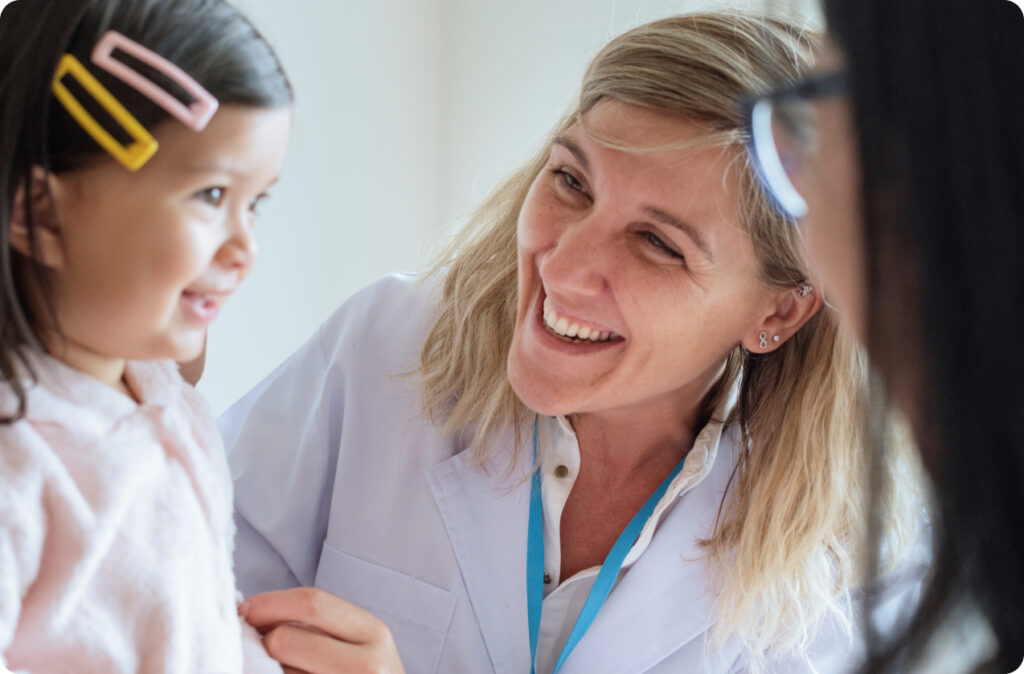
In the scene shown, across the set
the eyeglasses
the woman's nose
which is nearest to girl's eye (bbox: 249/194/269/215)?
the eyeglasses

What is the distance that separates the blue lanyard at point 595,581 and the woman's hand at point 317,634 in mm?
293

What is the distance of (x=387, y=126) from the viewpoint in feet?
5.96

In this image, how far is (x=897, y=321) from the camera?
0.52m

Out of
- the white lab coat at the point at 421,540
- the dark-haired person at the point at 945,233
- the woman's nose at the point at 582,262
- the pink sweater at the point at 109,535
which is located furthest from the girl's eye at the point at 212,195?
the white lab coat at the point at 421,540

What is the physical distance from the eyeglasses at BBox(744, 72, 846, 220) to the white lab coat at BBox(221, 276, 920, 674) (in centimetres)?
56

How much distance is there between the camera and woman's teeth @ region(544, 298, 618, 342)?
103cm

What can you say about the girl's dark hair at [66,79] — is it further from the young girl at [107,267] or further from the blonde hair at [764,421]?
the blonde hair at [764,421]

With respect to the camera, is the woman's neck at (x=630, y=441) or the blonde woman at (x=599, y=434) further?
the woman's neck at (x=630, y=441)

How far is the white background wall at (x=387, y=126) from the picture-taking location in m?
1.40

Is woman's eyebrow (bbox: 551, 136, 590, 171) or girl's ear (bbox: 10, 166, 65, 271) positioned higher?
woman's eyebrow (bbox: 551, 136, 590, 171)

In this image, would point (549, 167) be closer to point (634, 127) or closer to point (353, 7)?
point (634, 127)

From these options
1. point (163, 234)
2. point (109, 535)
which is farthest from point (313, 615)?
point (163, 234)

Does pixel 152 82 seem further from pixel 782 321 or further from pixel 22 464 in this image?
pixel 782 321

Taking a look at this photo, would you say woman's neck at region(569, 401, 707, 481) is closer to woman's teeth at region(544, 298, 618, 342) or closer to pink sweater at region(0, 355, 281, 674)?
woman's teeth at region(544, 298, 618, 342)
